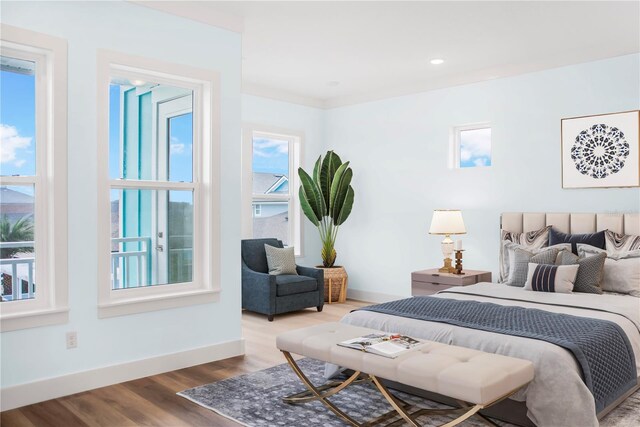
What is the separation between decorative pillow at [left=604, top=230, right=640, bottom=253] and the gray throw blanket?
1447mm

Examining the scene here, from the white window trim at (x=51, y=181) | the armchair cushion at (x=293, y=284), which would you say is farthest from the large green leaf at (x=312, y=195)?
the white window trim at (x=51, y=181)

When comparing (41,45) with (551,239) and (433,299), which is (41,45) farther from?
(551,239)

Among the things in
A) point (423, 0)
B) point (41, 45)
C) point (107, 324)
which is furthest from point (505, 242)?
point (41, 45)

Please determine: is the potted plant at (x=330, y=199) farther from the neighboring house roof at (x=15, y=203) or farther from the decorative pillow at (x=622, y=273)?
the neighboring house roof at (x=15, y=203)

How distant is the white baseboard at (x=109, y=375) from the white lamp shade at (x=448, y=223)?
241cm

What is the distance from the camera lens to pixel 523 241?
5.11m

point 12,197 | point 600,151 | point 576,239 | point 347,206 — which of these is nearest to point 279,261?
point 347,206

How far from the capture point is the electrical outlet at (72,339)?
336 cm

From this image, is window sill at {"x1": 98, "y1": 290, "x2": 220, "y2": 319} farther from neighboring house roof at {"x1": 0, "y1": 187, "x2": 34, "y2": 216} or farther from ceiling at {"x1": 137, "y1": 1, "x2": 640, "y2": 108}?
ceiling at {"x1": 137, "y1": 1, "x2": 640, "y2": 108}

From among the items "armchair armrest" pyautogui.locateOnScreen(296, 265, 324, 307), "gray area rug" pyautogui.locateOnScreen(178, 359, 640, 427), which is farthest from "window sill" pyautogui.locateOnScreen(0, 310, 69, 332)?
"armchair armrest" pyautogui.locateOnScreen(296, 265, 324, 307)

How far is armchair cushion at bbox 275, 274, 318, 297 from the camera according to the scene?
569 centimetres

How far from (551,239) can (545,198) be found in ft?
1.88

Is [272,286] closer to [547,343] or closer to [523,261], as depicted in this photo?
[523,261]

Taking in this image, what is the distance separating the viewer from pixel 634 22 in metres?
4.23
